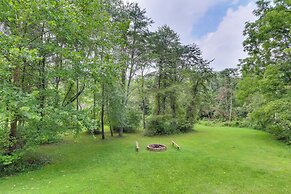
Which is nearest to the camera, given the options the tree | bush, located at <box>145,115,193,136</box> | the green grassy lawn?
the green grassy lawn

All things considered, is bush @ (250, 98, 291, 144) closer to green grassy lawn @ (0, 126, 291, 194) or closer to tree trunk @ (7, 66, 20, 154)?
green grassy lawn @ (0, 126, 291, 194)

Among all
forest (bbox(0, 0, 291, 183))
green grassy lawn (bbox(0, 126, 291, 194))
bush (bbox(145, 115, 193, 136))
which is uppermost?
forest (bbox(0, 0, 291, 183))

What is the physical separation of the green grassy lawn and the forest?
1.20 meters

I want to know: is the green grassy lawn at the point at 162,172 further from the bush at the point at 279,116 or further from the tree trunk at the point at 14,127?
the bush at the point at 279,116

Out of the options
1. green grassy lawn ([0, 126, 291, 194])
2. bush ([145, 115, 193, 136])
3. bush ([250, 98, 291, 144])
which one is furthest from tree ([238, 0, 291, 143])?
bush ([145, 115, 193, 136])

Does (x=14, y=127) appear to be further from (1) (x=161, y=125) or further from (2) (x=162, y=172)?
(1) (x=161, y=125)

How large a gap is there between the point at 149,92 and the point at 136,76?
193cm

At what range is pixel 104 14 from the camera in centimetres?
936

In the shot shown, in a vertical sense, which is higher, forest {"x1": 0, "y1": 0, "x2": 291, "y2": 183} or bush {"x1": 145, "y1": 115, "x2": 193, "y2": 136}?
forest {"x1": 0, "y1": 0, "x2": 291, "y2": 183}

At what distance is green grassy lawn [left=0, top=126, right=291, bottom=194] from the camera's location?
16.6 feet

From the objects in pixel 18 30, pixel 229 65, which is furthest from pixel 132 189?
pixel 229 65

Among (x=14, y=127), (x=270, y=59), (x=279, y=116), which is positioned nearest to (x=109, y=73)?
(x=14, y=127)

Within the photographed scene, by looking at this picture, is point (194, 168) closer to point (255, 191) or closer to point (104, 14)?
point (255, 191)

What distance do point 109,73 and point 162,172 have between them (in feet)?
13.8
